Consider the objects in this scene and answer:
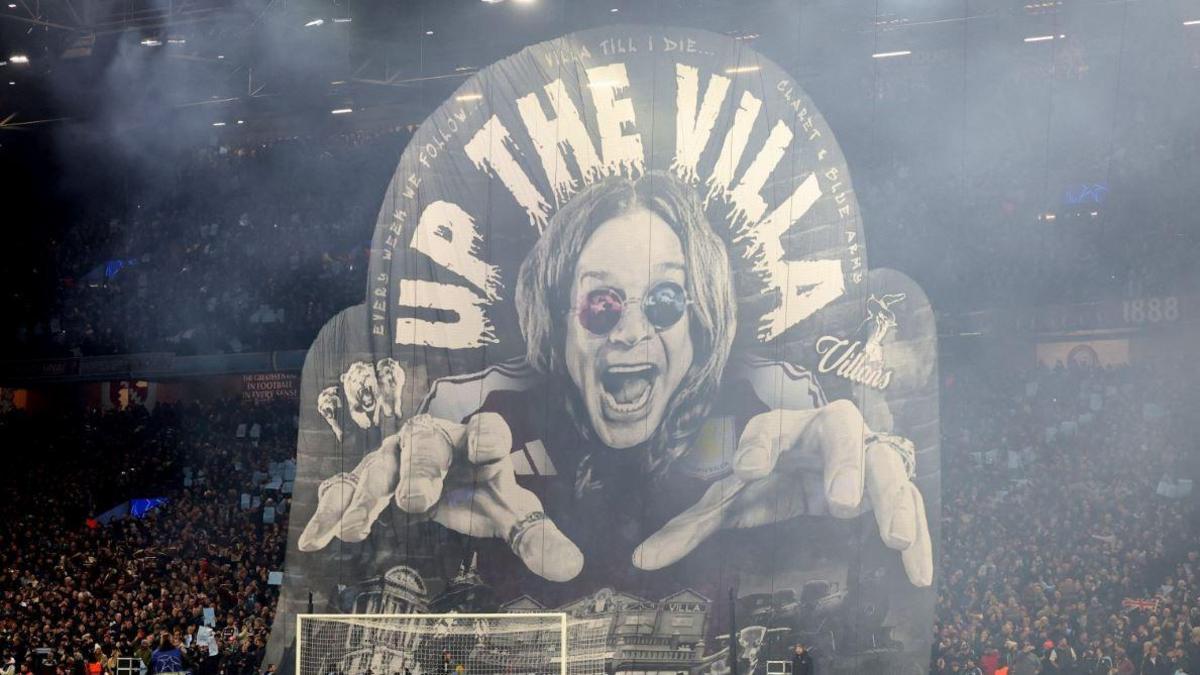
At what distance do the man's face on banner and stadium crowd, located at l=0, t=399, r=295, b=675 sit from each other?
20.3ft

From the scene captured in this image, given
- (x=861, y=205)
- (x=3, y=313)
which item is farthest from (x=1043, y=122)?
(x=3, y=313)

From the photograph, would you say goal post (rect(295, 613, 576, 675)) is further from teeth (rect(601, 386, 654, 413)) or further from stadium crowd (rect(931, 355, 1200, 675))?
stadium crowd (rect(931, 355, 1200, 675))

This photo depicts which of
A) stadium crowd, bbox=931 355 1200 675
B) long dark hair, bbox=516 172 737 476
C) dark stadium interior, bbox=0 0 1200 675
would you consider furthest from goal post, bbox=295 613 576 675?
stadium crowd, bbox=931 355 1200 675

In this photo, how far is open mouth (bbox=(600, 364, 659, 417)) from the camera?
63.7ft

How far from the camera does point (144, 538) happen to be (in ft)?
79.0

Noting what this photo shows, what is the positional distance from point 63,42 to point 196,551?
843 cm

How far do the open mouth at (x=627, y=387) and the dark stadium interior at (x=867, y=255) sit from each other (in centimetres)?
290

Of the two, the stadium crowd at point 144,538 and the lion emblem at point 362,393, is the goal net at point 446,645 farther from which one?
the lion emblem at point 362,393

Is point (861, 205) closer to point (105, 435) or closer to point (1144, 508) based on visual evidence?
point (1144, 508)

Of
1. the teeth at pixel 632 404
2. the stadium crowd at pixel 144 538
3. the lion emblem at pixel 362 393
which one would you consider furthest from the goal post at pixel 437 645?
the teeth at pixel 632 404

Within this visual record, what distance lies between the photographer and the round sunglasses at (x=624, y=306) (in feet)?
63.5

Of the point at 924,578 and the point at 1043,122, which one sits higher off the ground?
the point at 1043,122

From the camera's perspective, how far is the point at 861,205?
19969 mm

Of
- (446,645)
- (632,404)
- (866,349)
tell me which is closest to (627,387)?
(632,404)
